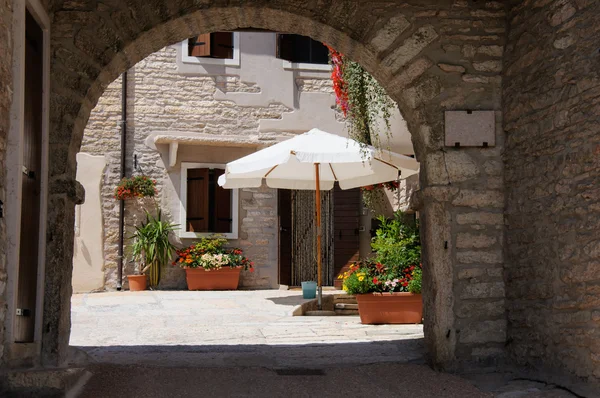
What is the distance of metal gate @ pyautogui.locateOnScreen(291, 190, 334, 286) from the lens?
11477 millimetres

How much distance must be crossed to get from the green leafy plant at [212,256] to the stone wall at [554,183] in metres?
6.49

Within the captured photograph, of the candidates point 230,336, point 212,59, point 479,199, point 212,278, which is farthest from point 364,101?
point 212,59

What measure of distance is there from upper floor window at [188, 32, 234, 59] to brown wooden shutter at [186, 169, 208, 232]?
5.95 feet

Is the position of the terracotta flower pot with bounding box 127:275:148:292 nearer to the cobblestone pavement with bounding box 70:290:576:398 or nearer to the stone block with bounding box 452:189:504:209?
the cobblestone pavement with bounding box 70:290:576:398

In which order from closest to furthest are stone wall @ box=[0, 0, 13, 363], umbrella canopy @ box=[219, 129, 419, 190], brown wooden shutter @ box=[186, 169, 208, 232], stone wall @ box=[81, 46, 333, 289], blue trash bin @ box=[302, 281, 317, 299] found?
stone wall @ box=[0, 0, 13, 363] < umbrella canopy @ box=[219, 129, 419, 190] < blue trash bin @ box=[302, 281, 317, 299] < stone wall @ box=[81, 46, 333, 289] < brown wooden shutter @ box=[186, 169, 208, 232]

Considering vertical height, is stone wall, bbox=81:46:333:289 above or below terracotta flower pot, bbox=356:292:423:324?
above

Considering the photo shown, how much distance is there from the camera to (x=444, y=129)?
180 inches

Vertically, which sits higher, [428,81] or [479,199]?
[428,81]

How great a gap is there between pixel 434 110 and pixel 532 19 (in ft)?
2.60

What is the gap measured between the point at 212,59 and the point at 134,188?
2351 millimetres

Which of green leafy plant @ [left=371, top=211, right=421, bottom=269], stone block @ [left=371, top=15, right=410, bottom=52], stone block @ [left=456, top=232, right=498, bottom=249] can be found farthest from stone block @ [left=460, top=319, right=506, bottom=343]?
green leafy plant @ [left=371, top=211, right=421, bottom=269]

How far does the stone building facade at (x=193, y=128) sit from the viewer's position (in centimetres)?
1066

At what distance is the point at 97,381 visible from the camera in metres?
4.05

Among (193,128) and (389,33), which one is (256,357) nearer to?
(389,33)
